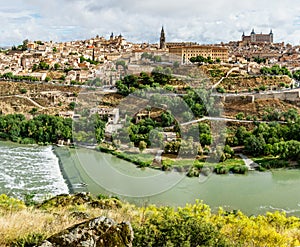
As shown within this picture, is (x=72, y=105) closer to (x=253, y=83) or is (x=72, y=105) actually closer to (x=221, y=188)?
(x=253, y=83)

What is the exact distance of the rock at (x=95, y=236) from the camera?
1377 millimetres

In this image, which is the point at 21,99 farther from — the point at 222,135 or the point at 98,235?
the point at 98,235

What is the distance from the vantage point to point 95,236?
55.7 inches

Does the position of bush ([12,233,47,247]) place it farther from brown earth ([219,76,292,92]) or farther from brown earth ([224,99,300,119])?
brown earth ([219,76,292,92])

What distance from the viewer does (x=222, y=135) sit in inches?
343

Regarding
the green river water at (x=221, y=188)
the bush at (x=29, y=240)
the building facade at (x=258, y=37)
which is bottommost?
the green river water at (x=221, y=188)

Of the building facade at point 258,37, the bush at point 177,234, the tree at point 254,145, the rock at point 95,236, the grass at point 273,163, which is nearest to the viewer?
the rock at point 95,236

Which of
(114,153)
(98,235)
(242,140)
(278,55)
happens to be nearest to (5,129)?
(114,153)

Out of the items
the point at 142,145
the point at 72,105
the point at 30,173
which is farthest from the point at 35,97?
the point at 142,145

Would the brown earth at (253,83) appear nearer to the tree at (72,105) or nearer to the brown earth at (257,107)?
the brown earth at (257,107)

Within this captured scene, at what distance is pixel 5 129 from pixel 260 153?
20.3 feet

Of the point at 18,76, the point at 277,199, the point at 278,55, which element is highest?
the point at 278,55

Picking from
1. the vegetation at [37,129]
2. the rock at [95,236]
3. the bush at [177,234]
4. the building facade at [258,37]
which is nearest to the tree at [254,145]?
the vegetation at [37,129]

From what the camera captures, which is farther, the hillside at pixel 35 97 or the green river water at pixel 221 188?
the hillside at pixel 35 97
